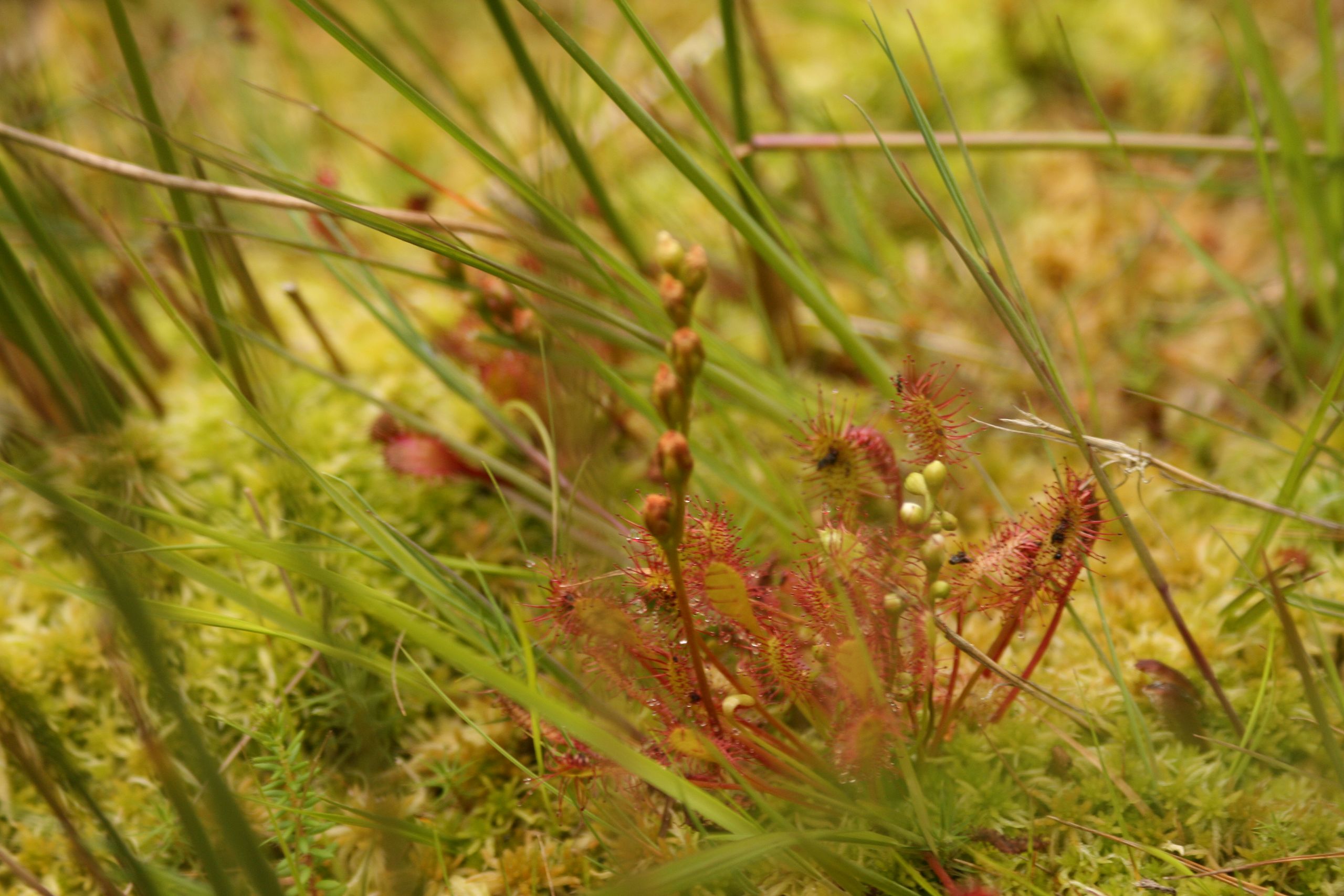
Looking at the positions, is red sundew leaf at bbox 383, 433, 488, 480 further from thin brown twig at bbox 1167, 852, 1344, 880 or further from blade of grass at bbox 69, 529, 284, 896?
thin brown twig at bbox 1167, 852, 1344, 880

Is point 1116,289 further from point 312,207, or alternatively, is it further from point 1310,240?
point 312,207

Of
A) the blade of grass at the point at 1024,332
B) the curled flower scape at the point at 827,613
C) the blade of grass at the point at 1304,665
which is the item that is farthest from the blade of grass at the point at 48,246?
the blade of grass at the point at 1304,665

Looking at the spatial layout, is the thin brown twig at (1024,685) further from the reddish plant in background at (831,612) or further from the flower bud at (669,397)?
the flower bud at (669,397)

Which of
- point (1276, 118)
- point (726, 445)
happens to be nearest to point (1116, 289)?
point (1276, 118)

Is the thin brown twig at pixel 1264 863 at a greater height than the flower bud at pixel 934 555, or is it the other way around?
the flower bud at pixel 934 555

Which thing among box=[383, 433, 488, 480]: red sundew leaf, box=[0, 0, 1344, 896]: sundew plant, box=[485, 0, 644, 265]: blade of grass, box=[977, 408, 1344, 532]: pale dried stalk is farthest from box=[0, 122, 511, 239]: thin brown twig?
box=[977, 408, 1344, 532]: pale dried stalk

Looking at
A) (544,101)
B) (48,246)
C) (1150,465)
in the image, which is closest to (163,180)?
(48,246)

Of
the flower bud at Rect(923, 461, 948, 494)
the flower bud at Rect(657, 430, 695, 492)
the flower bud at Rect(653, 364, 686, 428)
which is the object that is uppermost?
the flower bud at Rect(653, 364, 686, 428)
